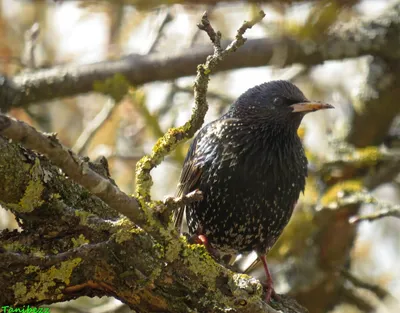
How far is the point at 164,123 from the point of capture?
6.88 meters

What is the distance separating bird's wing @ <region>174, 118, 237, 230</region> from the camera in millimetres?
4238

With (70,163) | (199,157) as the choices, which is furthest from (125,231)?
(199,157)

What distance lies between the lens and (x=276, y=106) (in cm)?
438

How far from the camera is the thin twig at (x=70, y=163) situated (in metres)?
2.02

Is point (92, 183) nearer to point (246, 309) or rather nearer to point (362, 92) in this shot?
point (246, 309)

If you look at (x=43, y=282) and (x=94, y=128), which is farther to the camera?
(x=94, y=128)

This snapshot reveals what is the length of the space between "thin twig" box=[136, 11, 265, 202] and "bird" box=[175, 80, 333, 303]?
48.4 inches

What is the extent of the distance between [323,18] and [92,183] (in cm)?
249

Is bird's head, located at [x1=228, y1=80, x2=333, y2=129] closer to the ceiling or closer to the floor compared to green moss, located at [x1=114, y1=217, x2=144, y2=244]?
closer to the ceiling

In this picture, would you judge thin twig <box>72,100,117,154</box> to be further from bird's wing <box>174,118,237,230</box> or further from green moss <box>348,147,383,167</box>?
green moss <box>348,147,383,167</box>

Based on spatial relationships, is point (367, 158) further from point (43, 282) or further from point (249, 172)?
point (43, 282)

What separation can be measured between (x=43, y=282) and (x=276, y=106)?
2.09 metres

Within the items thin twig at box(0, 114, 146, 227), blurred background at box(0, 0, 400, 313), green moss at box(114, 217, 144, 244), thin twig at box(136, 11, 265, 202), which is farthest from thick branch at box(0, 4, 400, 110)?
thin twig at box(0, 114, 146, 227)

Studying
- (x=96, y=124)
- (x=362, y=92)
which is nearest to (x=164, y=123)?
(x=96, y=124)
